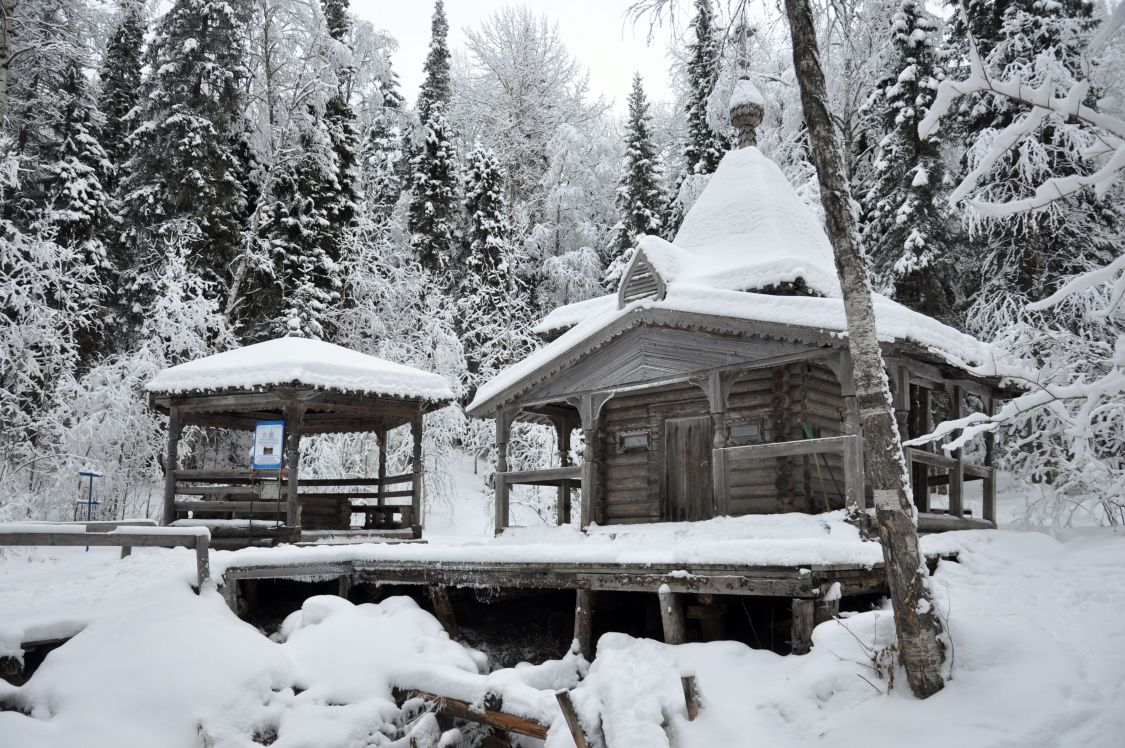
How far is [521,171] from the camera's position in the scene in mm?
34156

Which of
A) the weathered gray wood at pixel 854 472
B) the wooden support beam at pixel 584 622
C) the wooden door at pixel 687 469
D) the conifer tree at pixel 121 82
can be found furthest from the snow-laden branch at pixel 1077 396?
the conifer tree at pixel 121 82

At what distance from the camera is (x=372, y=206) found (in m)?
31.6

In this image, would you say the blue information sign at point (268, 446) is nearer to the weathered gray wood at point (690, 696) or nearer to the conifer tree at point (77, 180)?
the weathered gray wood at point (690, 696)

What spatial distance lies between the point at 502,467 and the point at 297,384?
3.93 m

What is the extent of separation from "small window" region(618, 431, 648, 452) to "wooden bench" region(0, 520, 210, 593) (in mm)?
8133

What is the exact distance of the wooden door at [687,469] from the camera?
15.2m

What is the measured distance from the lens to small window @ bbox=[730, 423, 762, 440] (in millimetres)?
14352

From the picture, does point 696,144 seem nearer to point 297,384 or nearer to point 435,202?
point 435,202

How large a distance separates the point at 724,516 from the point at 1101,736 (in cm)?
649

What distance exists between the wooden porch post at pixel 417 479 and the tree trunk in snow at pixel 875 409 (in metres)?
10.9

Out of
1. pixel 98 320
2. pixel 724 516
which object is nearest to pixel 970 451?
pixel 724 516

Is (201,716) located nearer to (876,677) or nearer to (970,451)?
(876,677)

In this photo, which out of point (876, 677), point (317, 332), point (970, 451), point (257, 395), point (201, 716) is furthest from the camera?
point (317, 332)

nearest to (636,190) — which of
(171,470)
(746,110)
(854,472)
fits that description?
(746,110)
